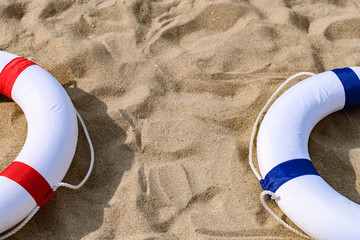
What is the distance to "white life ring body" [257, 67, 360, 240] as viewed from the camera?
2.15 metres

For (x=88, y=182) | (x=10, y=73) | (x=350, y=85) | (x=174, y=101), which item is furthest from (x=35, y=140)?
(x=350, y=85)

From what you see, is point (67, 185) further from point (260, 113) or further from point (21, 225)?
point (260, 113)

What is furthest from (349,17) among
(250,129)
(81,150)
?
(81,150)

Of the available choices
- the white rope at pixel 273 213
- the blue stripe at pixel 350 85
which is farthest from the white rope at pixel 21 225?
the blue stripe at pixel 350 85

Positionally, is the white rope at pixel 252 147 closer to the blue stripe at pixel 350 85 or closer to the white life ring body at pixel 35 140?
the blue stripe at pixel 350 85

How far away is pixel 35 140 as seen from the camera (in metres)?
2.31

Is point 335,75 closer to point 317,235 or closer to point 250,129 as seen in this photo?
point 250,129

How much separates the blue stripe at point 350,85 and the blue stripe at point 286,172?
52cm

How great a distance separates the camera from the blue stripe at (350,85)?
262 centimetres

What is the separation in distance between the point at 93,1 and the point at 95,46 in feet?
1.49

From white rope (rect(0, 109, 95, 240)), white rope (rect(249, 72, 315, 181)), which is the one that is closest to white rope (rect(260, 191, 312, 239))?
white rope (rect(249, 72, 315, 181))

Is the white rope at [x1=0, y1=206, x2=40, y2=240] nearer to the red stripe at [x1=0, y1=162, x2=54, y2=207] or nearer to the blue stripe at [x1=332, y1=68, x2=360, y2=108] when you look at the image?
the red stripe at [x1=0, y1=162, x2=54, y2=207]

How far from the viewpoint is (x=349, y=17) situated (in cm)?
318

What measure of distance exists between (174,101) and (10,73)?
909mm
